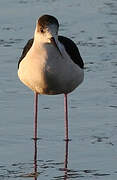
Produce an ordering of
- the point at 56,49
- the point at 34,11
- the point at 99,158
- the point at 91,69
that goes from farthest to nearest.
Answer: the point at 34,11, the point at 91,69, the point at 56,49, the point at 99,158

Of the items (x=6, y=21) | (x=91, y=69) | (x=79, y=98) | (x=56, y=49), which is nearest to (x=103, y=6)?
(x=6, y=21)

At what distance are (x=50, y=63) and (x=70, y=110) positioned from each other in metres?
1.30

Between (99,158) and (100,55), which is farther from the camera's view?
(100,55)

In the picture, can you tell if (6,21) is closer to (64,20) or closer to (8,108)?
(64,20)

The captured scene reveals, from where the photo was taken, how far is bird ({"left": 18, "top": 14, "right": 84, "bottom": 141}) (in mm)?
9430

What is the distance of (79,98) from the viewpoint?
11.2 metres

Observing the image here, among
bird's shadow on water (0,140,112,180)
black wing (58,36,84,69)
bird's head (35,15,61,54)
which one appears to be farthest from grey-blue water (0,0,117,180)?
bird's head (35,15,61,54)

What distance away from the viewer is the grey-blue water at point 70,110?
858 centimetres

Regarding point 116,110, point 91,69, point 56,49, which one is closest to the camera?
point 56,49

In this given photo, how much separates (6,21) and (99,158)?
707 cm

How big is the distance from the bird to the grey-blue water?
0.78 ft

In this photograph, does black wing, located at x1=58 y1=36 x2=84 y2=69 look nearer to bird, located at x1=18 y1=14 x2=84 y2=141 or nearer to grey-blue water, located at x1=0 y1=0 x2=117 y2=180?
bird, located at x1=18 y1=14 x2=84 y2=141

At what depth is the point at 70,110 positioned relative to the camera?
420 inches

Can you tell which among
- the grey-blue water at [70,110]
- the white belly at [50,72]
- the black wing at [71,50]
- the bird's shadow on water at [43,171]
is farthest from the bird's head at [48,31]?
the bird's shadow on water at [43,171]
